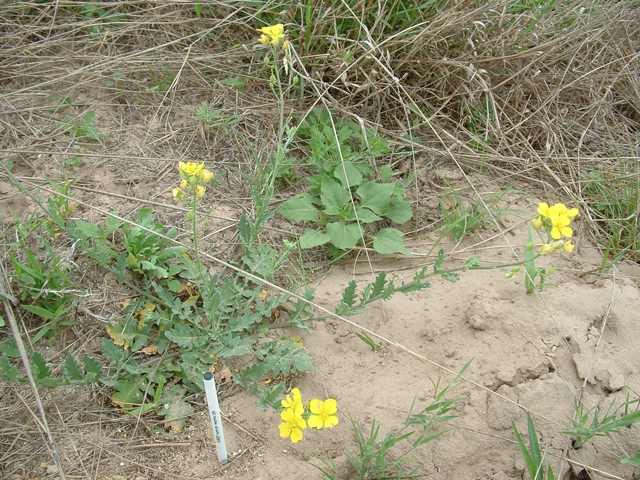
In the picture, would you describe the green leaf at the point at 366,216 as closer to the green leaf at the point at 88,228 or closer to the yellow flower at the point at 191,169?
the yellow flower at the point at 191,169

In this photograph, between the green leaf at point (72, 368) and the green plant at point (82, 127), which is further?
the green plant at point (82, 127)

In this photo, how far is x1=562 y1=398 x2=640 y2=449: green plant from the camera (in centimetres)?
156

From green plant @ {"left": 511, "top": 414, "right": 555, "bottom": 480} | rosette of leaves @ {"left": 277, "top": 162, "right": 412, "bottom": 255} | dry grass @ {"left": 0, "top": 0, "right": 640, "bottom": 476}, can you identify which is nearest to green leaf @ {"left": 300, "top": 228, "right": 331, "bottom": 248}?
rosette of leaves @ {"left": 277, "top": 162, "right": 412, "bottom": 255}

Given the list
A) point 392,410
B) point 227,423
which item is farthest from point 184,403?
point 392,410

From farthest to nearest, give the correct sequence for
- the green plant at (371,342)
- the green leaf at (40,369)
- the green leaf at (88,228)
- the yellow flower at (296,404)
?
1. the green leaf at (88,228)
2. the green plant at (371,342)
3. the green leaf at (40,369)
4. the yellow flower at (296,404)

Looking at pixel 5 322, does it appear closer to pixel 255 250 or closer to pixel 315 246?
pixel 255 250

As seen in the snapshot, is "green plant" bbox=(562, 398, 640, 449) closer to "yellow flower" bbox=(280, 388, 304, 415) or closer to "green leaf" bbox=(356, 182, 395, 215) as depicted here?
"yellow flower" bbox=(280, 388, 304, 415)

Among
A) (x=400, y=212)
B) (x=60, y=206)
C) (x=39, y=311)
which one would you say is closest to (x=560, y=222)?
(x=400, y=212)

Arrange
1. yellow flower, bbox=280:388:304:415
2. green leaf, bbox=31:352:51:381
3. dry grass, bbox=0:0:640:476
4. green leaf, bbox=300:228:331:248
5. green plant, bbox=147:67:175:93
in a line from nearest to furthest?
yellow flower, bbox=280:388:304:415 < green leaf, bbox=31:352:51:381 < green leaf, bbox=300:228:331:248 < dry grass, bbox=0:0:640:476 < green plant, bbox=147:67:175:93

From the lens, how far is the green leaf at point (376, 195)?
2.55m

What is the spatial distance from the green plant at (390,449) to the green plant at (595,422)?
42 cm

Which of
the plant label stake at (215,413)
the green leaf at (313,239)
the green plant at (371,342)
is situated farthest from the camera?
the green leaf at (313,239)

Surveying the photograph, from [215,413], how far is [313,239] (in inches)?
44.0

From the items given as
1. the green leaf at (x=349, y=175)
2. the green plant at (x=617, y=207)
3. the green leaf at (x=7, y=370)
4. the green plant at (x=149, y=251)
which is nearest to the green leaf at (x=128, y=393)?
the green leaf at (x=7, y=370)
